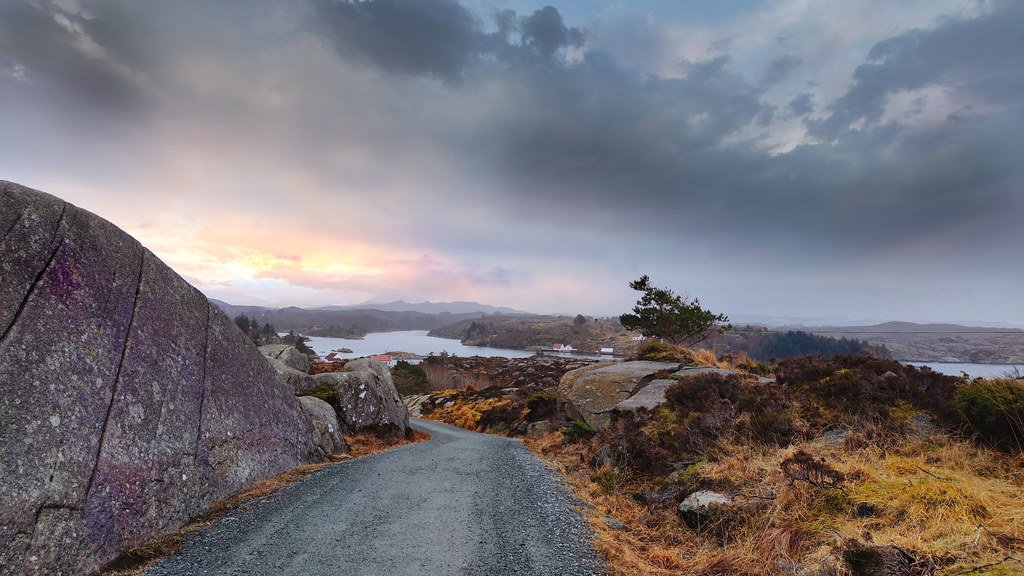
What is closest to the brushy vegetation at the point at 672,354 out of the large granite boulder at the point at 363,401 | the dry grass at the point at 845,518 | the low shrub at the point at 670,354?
the low shrub at the point at 670,354

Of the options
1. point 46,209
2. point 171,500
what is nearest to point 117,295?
point 46,209

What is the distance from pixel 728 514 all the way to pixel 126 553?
7.76 metres

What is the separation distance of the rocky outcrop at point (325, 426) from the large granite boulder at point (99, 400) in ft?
8.78

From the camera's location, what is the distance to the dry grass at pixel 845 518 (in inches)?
152

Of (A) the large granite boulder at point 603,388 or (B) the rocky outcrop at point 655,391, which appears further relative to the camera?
(A) the large granite boulder at point 603,388

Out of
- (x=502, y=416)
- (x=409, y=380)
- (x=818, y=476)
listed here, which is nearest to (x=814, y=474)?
(x=818, y=476)

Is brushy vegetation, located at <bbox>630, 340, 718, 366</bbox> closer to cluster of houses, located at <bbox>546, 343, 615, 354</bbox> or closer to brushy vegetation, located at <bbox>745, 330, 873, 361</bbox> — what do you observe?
brushy vegetation, located at <bbox>745, 330, 873, 361</bbox>

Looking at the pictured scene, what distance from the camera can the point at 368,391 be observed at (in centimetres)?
1460

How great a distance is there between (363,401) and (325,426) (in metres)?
3.18

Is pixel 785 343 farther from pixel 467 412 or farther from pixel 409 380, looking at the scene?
pixel 467 412

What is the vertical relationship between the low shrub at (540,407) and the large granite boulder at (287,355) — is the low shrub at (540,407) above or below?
below

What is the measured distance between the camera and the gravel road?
4.61 meters

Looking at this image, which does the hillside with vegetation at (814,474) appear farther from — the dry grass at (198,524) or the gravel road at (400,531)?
the dry grass at (198,524)

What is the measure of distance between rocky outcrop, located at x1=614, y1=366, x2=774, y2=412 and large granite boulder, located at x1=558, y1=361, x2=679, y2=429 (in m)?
0.57
